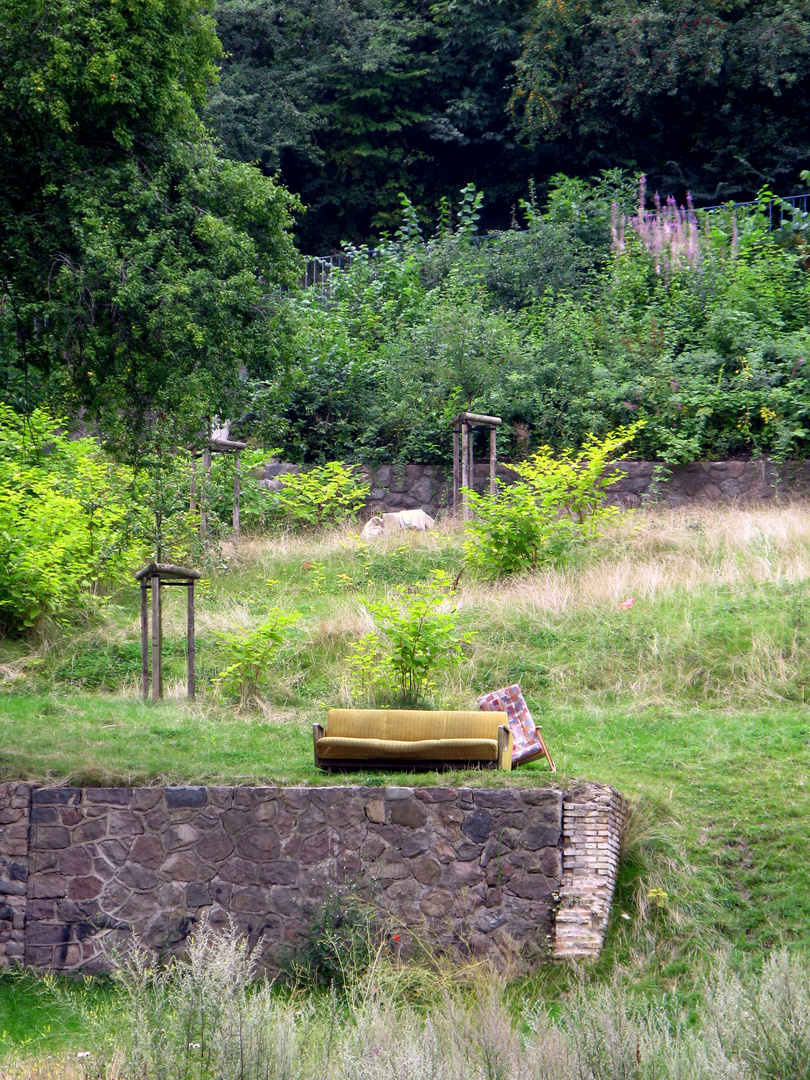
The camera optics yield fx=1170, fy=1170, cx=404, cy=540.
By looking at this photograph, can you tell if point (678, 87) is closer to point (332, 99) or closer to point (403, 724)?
point (332, 99)

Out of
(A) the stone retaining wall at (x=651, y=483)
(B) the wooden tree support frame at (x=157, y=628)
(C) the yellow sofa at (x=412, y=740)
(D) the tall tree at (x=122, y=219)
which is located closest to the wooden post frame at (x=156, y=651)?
(B) the wooden tree support frame at (x=157, y=628)

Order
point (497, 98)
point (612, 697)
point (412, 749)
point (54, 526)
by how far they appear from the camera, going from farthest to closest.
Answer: point (497, 98)
point (54, 526)
point (612, 697)
point (412, 749)

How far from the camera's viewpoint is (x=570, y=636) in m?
11.1

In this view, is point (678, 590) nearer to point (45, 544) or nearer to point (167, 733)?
point (167, 733)

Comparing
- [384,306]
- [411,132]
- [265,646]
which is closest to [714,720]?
[265,646]

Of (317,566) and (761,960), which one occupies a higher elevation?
(317,566)

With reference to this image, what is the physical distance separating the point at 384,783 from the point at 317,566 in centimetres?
594

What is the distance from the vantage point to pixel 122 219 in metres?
8.56

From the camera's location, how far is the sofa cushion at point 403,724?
839 centimetres

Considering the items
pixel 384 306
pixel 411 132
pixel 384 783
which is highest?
pixel 411 132

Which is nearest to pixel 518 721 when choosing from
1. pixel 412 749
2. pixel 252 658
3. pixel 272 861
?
pixel 412 749

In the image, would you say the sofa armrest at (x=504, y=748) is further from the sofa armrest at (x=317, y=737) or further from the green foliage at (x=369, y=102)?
the green foliage at (x=369, y=102)

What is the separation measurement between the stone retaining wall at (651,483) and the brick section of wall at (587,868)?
869cm

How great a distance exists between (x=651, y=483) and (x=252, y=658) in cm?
776
